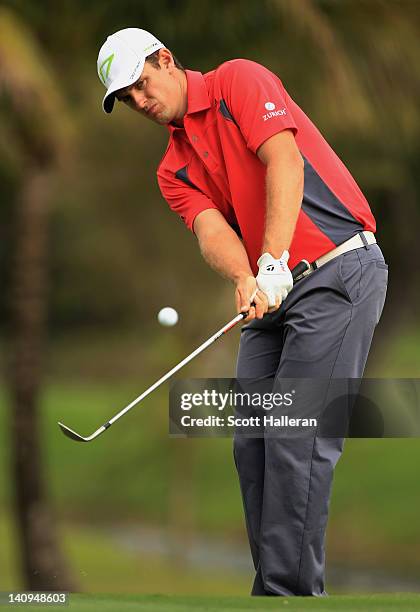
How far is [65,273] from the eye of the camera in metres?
25.3

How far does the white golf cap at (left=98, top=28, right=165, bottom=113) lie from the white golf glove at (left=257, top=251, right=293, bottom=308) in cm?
77

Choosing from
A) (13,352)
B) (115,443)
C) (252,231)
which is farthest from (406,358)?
(252,231)

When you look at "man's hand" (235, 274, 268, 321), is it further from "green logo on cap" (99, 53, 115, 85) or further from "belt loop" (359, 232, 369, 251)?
"green logo on cap" (99, 53, 115, 85)

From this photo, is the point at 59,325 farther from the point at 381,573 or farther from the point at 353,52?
the point at 353,52

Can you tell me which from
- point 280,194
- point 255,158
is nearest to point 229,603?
point 280,194

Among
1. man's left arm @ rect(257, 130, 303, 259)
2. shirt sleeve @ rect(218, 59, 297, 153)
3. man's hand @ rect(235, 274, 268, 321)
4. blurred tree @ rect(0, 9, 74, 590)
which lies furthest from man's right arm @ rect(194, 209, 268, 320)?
blurred tree @ rect(0, 9, 74, 590)

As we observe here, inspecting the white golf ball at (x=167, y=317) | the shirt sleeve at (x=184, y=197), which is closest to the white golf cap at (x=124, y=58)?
the shirt sleeve at (x=184, y=197)

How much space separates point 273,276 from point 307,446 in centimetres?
55

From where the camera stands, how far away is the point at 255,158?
4.37m

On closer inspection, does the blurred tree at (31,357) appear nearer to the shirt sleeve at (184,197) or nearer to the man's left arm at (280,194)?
the shirt sleeve at (184,197)

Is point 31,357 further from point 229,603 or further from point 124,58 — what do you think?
point 229,603

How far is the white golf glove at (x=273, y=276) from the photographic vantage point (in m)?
4.14

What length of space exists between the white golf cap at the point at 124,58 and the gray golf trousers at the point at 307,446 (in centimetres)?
89

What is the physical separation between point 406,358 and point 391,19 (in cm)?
1651
